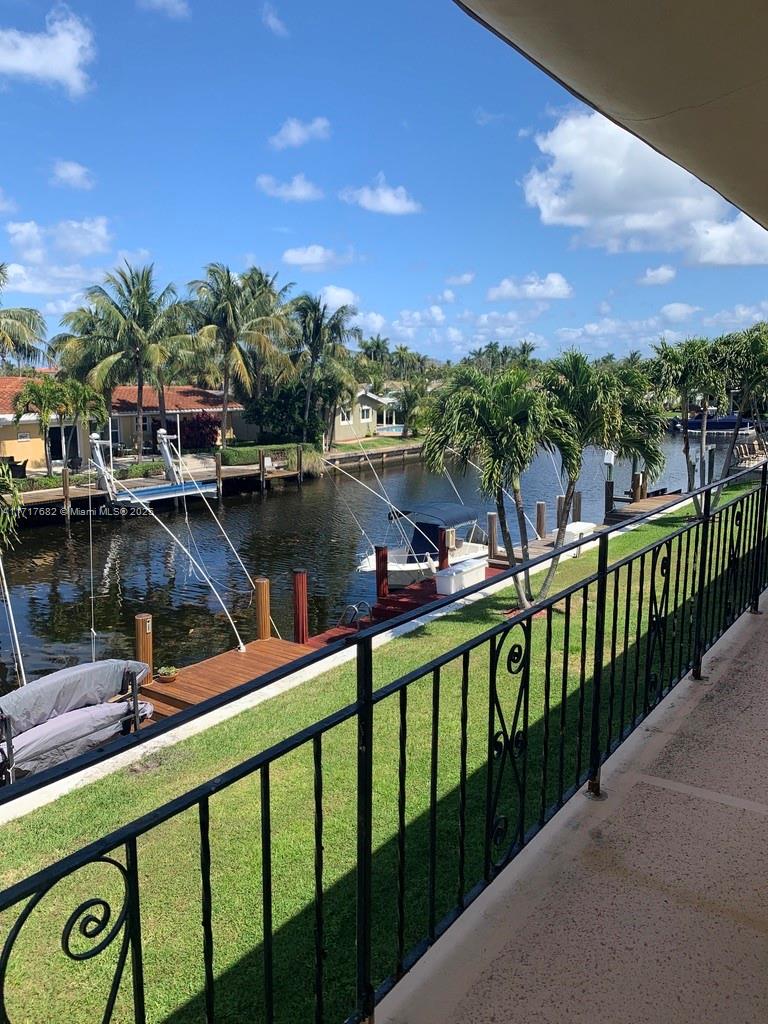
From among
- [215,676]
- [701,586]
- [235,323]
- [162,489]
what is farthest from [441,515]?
[235,323]

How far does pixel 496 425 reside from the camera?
1170cm

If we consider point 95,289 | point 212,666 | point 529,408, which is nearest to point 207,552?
point 212,666

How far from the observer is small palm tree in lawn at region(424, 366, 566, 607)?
11.6m

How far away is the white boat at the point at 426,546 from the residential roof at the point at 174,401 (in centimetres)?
2426

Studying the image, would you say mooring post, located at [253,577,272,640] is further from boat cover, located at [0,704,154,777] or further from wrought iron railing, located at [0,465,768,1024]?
wrought iron railing, located at [0,465,768,1024]

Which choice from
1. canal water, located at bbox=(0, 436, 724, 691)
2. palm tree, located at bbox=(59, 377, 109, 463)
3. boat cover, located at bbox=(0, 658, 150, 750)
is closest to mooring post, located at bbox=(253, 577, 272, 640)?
canal water, located at bbox=(0, 436, 724, 691)

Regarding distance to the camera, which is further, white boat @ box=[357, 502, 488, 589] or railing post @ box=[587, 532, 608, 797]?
white boat @ box=[357, 502, 488, 589]

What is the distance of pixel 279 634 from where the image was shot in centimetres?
1527

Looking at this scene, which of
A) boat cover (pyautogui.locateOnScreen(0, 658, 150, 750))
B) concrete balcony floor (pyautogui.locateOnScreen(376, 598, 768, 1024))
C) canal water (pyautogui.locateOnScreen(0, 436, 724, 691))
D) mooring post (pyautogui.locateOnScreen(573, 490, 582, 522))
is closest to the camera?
concrete balcony floor (pyautogui.locateOnScreen(376, 598, 768, 1024))

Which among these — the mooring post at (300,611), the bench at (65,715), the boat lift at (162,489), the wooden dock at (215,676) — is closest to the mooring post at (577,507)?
the mooring post at (300,611)

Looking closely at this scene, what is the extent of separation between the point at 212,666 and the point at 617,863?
A: 9480 mm

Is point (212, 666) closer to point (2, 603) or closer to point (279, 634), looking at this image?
point (279, 634)

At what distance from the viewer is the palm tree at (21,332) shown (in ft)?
119

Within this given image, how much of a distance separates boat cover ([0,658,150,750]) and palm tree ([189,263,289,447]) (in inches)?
1266
